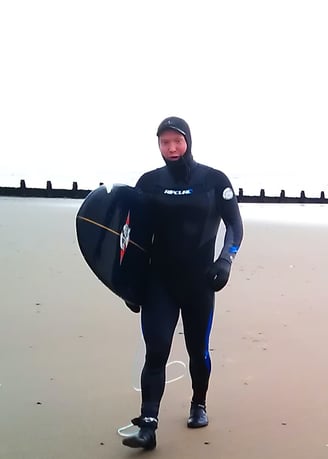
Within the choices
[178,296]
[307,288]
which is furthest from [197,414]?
[307,288]

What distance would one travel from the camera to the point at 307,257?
8.40 m

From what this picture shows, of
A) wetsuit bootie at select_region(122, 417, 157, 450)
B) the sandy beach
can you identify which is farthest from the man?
the sandy beach

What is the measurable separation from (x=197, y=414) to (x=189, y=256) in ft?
2.44

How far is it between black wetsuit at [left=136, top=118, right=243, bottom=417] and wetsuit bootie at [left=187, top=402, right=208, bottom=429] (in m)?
0.30

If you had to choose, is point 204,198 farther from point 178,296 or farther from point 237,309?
point 237,309

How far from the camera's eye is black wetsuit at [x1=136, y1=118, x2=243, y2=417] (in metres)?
2.85

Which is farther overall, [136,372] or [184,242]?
[136,372]

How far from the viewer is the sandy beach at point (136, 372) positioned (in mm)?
2797

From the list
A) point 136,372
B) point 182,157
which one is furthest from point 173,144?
point 136,372

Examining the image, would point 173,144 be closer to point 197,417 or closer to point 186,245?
point 186,245

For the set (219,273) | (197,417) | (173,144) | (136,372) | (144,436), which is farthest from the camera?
(136,372)

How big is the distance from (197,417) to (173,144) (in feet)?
4.10

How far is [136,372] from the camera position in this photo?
3180 mm

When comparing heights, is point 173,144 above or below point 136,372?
above
